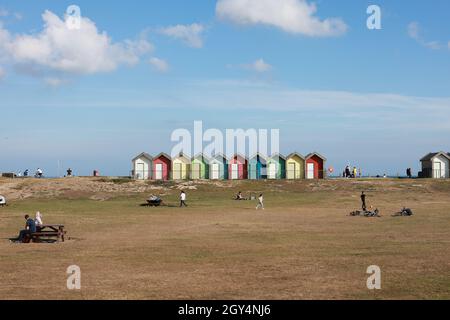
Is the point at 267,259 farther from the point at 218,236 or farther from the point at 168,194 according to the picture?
the point at 168,194

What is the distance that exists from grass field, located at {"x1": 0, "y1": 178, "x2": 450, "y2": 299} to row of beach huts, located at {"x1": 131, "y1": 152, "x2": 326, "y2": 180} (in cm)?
2624

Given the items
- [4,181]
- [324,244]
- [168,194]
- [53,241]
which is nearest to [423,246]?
[324,244]

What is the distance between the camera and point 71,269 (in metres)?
21.2

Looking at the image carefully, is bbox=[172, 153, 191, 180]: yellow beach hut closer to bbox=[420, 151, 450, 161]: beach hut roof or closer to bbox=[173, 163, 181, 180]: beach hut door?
bbox=[173, 163, 181, 180]: beach hut door

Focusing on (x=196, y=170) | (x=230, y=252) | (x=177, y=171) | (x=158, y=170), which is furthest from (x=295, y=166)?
(x=230, y=252)

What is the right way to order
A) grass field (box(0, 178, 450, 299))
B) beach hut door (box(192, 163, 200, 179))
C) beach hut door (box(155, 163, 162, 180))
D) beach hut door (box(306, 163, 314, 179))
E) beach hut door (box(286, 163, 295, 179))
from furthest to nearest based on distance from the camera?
beach hut door (box(306, 163, 314, 179))
beach hut door (box(286, 163, 295, 179))
beach hut door (box(192, 163, 200, 179))
beach hut door (box(155, 163, 162, 180))
grass field (box(0, 178, 450, 299))

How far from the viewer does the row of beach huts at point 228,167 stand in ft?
275

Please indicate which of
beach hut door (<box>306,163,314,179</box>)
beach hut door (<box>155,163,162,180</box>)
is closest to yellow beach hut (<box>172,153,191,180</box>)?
beach hut door (<box>155,163,162,180</box>)

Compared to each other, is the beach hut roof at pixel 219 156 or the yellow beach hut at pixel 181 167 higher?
the beach hut roof at pixel 219 156

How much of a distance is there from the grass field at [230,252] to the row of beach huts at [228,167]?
26239mm

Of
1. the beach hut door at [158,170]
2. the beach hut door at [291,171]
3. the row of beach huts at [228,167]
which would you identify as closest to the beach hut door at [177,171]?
the row of beach huts at [228,167]

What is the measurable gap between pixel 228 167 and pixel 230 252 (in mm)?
59354

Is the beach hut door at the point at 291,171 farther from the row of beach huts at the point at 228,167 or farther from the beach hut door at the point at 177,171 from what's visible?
the beach hut door at the point at 177,171

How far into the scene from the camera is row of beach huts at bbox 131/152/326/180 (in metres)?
83.9
